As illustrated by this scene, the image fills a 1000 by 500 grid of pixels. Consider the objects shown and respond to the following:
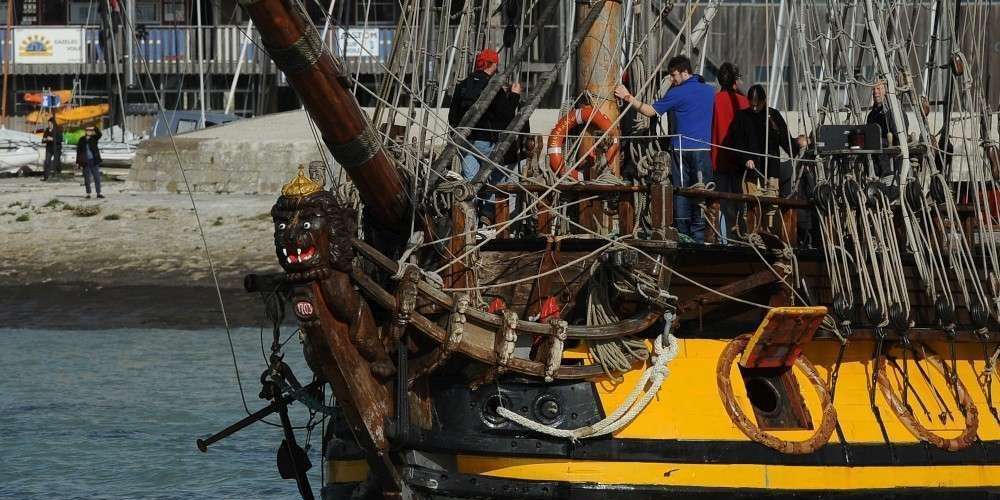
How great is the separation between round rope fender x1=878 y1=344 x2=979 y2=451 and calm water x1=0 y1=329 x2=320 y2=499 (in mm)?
4813

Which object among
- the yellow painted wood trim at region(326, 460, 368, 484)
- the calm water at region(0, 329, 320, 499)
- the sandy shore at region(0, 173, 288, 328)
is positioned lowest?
the calm water at region(0, 329, 320, 499)

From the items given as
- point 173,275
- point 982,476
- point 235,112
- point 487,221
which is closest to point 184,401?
point 173,275

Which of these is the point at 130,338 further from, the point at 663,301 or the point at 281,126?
the point at 663,301

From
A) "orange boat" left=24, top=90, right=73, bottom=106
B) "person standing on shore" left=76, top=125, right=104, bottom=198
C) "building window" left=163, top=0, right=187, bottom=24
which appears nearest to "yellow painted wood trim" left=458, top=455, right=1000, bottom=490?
"person standing on shore" left=76, top=125, right=104, bottom=198

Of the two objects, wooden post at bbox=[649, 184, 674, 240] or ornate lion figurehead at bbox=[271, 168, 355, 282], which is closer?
ornate lion figurehead at bbox=[271, 168, 355, 282]

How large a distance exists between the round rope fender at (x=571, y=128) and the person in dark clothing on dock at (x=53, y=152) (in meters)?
20.9

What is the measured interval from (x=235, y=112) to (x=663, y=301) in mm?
28574

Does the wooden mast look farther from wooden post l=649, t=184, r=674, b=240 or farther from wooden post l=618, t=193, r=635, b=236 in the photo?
wooden post l=649, t=184, r=674, b=240

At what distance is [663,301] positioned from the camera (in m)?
8.82

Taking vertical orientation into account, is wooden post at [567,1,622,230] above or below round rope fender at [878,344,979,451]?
above

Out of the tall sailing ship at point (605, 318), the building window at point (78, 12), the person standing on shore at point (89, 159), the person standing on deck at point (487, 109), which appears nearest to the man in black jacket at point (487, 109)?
the person standing on deck at point (487, 109)

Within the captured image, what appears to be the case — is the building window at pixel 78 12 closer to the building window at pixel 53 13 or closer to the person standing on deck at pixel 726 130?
the building window at pixel 53 13

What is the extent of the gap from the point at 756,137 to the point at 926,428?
2.13 m

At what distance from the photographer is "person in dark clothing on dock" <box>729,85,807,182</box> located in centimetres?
1044
